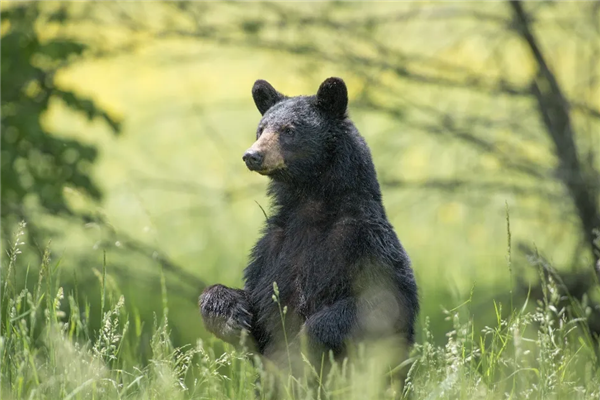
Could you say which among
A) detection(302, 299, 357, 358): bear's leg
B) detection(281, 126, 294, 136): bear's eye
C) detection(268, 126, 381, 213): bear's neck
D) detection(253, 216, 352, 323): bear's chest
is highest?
detection(281, 126, 294, 136): bear's eye

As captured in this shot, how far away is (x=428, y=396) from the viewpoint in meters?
3.62

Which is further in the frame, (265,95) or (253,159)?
(265,95)

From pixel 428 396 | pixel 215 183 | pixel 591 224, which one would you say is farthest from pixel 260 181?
pixel 215 183

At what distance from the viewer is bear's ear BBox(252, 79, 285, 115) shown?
4.37 meters

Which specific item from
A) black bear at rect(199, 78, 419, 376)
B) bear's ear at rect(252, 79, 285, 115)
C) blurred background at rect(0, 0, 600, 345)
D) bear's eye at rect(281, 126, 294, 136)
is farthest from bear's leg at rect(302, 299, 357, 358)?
blurred background at rect(0, 0, 600, 345)

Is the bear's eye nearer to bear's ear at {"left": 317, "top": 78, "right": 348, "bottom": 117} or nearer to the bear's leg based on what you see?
bear's ear at {"left": 317, "top": 78, "right": 348, "bottom": 117}

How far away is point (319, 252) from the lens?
12.9ft

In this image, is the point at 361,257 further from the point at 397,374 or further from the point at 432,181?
the point at 432,181

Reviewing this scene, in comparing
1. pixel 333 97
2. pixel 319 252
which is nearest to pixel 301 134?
pixel 333 97

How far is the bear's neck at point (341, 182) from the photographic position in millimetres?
4027

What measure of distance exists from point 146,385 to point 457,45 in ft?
13.9

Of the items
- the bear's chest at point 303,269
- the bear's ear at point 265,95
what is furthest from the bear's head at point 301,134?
the bear's chest at point 303,269

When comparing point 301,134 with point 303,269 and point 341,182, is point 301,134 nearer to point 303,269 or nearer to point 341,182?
point 341,182

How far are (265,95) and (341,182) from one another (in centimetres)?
65
